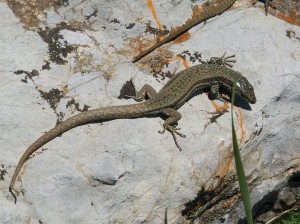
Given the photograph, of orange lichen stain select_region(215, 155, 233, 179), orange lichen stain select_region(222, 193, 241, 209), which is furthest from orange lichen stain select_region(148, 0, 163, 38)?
orange lichen stain select_region(222, 193, 241, 209)

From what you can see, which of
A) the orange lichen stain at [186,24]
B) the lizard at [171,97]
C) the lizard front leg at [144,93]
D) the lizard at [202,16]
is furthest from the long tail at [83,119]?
the orange lichen stain at [186,24]

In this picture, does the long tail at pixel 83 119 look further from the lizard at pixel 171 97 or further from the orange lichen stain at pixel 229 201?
the orange lichen stain at pixel 229 201

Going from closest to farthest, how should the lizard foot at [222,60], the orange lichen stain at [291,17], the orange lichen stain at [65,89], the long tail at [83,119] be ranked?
1. the long tail at [83,119]
2. the orange lichen stain at [65,89]
3. the lizard foot at [222,60]
4. the orange lichen stain at [291,17]

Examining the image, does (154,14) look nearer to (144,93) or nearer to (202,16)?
(202,16)

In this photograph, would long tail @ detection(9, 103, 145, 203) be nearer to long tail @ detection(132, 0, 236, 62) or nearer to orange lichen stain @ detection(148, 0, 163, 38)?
long tail @ detection(132, 0, 236, 62)

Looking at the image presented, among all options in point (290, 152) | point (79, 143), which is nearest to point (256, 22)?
point (290, 152)

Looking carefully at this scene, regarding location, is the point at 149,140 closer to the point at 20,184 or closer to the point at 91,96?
the point at 91,96
